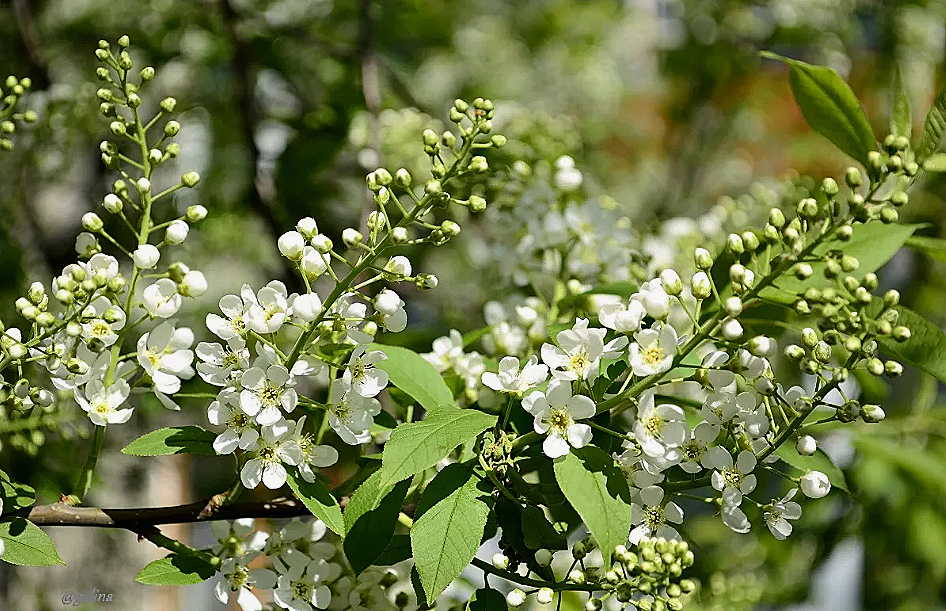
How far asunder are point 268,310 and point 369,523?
0.53 ft

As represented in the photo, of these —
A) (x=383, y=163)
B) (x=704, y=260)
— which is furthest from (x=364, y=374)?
(x=383, y=163)

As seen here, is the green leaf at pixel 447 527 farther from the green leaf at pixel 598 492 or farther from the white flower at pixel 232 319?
the white flower at pixel 232 319

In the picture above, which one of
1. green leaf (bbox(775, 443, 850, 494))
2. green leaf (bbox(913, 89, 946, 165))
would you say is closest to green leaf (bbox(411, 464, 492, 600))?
green leaf (bbox(775, 443, 850, 494))

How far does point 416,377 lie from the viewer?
0.68 m

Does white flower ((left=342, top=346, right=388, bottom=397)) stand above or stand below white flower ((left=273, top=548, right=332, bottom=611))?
above

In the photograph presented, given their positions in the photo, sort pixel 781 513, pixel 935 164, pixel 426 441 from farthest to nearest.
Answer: pixel 935 164, pixel 781 513, pixel 426 441

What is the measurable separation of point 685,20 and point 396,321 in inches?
81.3

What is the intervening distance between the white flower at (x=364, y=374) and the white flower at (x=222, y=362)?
0.23 ft

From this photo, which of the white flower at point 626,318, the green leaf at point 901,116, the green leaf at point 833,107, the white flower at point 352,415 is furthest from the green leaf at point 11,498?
the green leaf at point 901,116

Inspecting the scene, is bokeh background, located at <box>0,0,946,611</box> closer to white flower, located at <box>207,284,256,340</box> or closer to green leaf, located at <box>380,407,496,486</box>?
white flower, located at <box>207,284,256,340</box>

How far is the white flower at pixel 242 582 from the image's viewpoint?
0.69m

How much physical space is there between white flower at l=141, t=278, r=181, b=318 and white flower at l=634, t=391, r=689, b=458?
1.09 ft

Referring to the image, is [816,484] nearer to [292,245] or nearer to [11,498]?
[292,245]

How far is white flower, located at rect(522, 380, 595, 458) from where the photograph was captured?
580 mm
